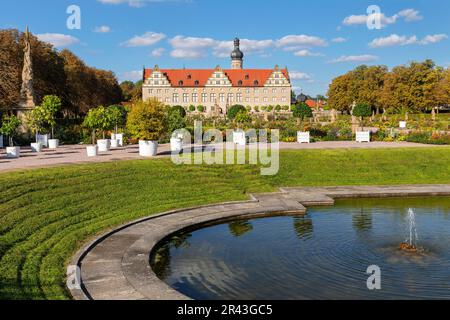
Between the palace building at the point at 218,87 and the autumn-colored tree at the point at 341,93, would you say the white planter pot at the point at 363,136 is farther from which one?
the palace building at the point at 218,87

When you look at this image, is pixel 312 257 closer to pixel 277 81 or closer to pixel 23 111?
pixel 23 111

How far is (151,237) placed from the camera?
13.6m

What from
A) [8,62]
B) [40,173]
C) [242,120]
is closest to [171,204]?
[40,173]

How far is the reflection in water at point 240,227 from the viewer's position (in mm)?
14828

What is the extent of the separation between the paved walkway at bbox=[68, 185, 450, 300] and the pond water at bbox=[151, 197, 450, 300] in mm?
535

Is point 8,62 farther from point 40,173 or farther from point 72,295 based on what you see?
point 72,295

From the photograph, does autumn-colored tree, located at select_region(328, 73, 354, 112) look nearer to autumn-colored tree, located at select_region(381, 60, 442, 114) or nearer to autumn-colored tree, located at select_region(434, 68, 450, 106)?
autumn-colored tree, located at select_region(381, 60, 442, 114)

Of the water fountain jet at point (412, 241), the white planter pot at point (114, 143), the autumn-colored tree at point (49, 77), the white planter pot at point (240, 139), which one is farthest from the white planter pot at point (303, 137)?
the autumn-colored tree at point (49, 77)

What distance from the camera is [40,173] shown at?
17.3 m

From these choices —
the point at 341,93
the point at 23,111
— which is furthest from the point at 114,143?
the point at 341,93

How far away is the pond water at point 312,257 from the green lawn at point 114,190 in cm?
282

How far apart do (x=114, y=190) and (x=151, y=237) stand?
16.4 feet

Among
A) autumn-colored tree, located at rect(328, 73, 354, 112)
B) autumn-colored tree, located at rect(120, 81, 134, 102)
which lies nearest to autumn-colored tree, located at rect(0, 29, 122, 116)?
autumn-colored tree, located at rect(120, 81, 134, 102)
